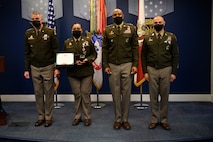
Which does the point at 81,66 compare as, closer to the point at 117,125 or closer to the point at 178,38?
the point at 117,125

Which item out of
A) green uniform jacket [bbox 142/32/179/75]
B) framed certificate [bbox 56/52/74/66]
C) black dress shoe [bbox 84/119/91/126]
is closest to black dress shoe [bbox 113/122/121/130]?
black dress shoe [bbox 84/119/91/126]

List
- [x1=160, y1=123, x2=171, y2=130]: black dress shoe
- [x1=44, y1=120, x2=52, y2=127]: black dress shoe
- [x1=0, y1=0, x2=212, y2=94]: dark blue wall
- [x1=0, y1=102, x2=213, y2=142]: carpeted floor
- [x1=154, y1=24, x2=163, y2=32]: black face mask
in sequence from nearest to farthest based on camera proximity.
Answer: [x1=0, y1=102, x2=213, y2=142]: carpeted floor < [x1=154, y1=24, x2=163, y2=32]: black face mask < [x1=160, y1=123, x2=171, y2=130]: black dress shoe < [x1=44, y1=120, x2=52, y2=127]: black dress shoe < [x1=0, y1=0, x2=212, y2=94]: dark blue wall

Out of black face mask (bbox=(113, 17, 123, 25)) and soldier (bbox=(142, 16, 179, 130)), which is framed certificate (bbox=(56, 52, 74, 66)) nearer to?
black face mask (bbox=(113, 17, 123, 25))

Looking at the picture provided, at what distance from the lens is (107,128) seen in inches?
166

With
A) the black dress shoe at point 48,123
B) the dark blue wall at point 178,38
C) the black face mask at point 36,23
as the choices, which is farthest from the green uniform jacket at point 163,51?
the dark blue wall at point 178,38

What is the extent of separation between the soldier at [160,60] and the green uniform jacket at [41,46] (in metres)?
1.26

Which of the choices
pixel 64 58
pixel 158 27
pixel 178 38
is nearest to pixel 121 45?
pixel 158 27

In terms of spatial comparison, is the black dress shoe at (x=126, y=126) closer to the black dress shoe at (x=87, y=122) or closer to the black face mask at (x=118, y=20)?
the black dress shoe at (x=87, y=122)

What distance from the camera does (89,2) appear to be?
19.0 ft

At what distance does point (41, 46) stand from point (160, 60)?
159 cm

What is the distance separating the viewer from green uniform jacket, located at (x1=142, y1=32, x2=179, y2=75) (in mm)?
3990

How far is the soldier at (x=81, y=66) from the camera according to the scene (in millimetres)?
4219

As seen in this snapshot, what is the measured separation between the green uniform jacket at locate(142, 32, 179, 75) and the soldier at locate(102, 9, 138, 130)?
195 millimetres

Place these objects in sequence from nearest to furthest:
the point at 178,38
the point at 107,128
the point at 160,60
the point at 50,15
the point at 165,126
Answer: the point at 160,60
the point at 165,126
the point at 107,128
the point at 50,15
the point at 178,38
